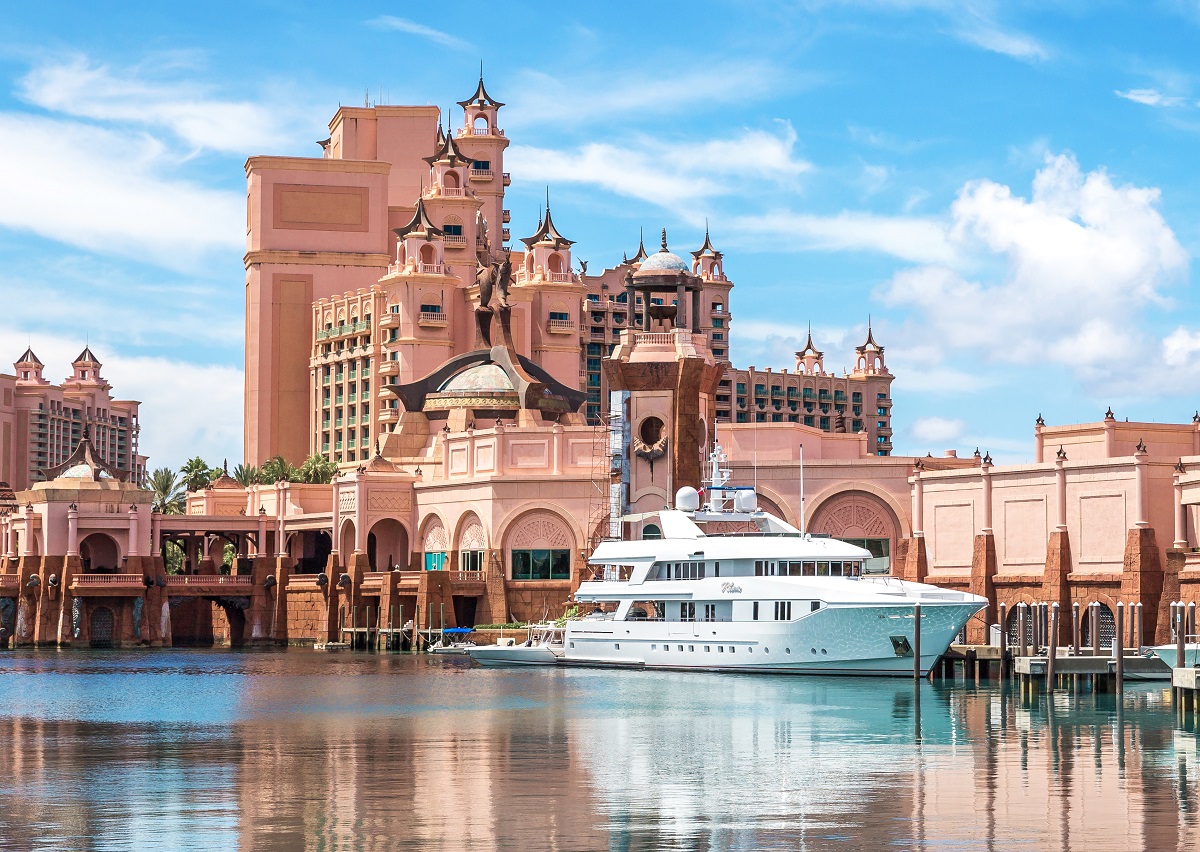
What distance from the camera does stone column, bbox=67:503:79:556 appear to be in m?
123

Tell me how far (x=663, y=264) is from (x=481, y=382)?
880 inches

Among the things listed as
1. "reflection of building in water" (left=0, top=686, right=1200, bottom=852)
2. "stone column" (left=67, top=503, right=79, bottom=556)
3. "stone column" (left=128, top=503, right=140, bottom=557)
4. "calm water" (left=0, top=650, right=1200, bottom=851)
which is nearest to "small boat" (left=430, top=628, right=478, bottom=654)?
"calm water" (left=0, top=650, right=1200, bottom=851)

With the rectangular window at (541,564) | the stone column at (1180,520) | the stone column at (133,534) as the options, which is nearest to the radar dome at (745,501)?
the stone column at (1180,520)

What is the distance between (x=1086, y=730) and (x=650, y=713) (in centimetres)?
1399

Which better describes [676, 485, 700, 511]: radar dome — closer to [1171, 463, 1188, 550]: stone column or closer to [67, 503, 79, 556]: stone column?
[1171, 463, 1188, 550]: stone column

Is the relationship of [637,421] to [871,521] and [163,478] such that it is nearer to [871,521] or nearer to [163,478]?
[871,521]

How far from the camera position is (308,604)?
123125 millimetres

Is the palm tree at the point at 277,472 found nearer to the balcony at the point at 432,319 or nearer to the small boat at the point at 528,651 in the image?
the balcony at the point at 432,319

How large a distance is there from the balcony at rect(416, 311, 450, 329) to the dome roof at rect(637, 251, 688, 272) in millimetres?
39473

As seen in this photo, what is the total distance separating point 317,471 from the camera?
148 m

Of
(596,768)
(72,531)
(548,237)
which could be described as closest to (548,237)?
(548,237)

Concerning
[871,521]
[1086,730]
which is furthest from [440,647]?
[1086,730]

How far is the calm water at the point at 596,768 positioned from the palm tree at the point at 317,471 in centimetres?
7036

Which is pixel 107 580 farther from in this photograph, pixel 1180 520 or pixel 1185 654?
pixel 1185 654
